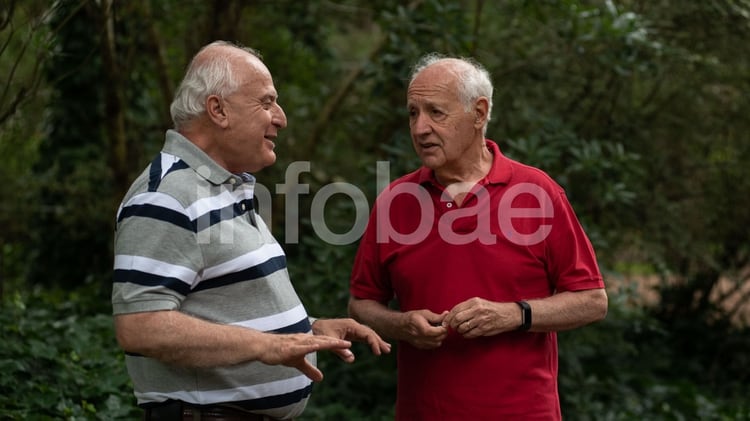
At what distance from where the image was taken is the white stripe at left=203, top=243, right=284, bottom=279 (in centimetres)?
246

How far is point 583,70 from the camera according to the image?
643 centimetres

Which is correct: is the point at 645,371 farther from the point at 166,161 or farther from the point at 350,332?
the point at 166,161

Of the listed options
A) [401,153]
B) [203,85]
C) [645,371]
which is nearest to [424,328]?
[203,85]

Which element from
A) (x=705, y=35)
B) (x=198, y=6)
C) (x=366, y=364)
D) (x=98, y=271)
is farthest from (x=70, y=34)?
(x=705, y=35)

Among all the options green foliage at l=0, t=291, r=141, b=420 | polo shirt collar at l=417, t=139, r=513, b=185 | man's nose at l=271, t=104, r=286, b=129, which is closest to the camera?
man's nose at l=271, t=104, r=286, b=129

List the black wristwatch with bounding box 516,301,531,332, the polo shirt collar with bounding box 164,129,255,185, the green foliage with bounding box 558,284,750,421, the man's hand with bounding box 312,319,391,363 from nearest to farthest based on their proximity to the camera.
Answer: the polo shirt collar with bounding box 164,129,255,185
the man's hand with bounding box 312,319,391,363
the black wristwatch with bounding box 516,301,531,332
the green foliage with bounding box 558,284,750,421

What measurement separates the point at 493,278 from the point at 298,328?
2.37 ft

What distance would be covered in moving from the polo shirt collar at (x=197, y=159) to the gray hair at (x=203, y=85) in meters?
0.07

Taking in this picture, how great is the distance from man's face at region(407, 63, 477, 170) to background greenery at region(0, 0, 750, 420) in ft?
6.45

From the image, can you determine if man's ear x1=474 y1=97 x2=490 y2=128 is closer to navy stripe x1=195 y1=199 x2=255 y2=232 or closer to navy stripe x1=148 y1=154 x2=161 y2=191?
navy stripe x1=195 y1=199 x2=255 y2=232

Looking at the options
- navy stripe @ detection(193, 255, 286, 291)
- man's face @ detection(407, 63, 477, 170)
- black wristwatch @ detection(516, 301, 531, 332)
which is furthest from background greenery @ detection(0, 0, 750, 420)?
black wristwatch @ detection(516, 301, 531, 332)

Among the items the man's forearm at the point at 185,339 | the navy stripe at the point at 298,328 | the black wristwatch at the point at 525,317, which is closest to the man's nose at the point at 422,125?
the black wristwatch at the point at 525,317

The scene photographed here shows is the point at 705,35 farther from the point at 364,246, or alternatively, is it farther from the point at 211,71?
the point at 211,71

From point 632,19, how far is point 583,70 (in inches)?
41.2
